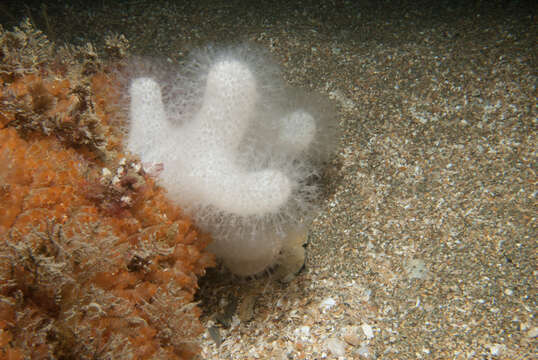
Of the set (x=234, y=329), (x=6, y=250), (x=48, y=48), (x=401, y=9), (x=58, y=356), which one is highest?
(x=401, y=9)

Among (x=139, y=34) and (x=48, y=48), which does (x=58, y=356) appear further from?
(x=139, y=34)

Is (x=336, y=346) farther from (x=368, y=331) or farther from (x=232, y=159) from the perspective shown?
(x=232, y=159)

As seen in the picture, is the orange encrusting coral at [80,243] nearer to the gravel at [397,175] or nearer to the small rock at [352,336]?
the gravel at [397,175]

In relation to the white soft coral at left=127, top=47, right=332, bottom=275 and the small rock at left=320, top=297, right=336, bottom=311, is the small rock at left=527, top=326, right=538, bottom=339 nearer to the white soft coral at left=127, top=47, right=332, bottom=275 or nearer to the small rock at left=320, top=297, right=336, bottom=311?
the small rock at left=320, top=297, right=336, bottom=311

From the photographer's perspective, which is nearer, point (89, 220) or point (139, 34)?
point (89, 220)

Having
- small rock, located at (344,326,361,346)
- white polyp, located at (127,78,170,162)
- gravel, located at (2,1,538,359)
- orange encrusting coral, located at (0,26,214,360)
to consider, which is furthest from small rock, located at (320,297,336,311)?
white polyp, located at (127,78,170,162)

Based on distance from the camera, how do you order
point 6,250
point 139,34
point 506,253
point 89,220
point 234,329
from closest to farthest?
point 6,250 → point 89,220 → point 506,253 → point 234,329 → point 139,34

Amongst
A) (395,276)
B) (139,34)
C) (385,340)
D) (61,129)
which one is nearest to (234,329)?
(385,340)

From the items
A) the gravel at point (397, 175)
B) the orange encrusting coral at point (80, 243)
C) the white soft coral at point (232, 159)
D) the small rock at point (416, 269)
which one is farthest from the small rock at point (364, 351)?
the orange encrusting coral at point (80, 243)
